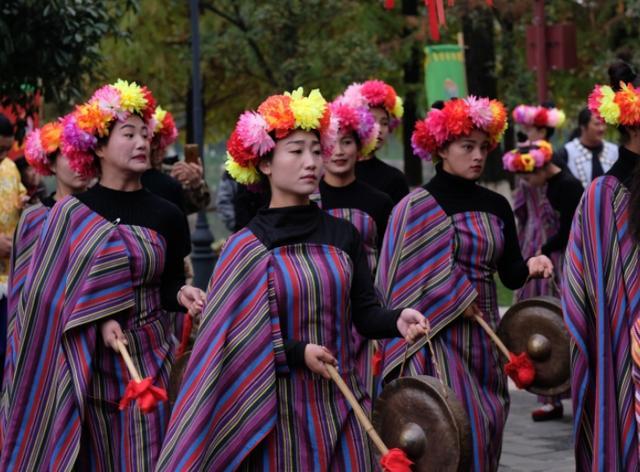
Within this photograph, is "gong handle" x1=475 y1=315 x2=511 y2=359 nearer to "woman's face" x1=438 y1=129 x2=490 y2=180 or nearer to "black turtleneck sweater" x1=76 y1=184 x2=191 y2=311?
"woman's face" x1=438 y1=129 x2=490 y2=180

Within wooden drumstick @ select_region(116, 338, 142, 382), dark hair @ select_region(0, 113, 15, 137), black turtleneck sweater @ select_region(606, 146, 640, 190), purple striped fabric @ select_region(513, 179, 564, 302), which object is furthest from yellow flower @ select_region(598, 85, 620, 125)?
purple striped fabric @ select_region(513, 179, 564, 302)

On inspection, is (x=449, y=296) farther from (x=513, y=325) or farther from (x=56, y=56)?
(x=56, y=56)

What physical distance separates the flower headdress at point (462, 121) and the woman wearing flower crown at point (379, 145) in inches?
60.3

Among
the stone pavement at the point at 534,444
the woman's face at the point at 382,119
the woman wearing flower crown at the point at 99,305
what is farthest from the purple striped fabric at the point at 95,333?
the woman's face at the point at 382,119

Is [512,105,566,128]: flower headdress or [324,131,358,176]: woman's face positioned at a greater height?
[324,131,358,176]: woman's face

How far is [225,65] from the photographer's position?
77.8 feet

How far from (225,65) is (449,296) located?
17228 millimetres

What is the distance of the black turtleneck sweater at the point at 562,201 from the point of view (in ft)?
30.4

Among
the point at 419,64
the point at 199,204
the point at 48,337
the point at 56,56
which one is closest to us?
the point at 48,337

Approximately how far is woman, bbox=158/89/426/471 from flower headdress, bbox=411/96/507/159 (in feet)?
5.63

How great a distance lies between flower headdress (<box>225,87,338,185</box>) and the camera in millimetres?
5418

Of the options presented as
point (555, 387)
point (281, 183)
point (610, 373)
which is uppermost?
point (281, 183)

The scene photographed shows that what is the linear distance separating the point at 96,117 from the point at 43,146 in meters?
1.34

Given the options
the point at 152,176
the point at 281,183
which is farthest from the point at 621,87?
the point at 152,176
